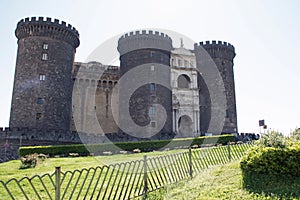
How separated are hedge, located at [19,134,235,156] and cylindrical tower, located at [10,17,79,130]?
27.8 feet

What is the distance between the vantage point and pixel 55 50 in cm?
3172

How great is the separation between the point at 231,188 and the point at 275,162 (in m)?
1.79

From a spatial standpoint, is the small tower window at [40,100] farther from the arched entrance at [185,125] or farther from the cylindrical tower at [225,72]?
the cylindrical tower at [225,72]

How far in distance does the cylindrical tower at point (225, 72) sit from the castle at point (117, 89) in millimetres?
129

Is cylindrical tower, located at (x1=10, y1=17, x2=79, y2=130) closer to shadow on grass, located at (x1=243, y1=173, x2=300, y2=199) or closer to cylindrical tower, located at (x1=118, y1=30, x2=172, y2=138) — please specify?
cylindrical tower, located at (x1=118, y1=30, x2=172, y2=138)

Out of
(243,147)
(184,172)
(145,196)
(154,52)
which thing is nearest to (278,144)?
(184,172)

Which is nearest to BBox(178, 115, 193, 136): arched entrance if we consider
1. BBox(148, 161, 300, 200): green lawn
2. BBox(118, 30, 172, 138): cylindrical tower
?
BBox(118, 30, 172, 138): cylindrical tower

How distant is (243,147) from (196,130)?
19439 millimetres

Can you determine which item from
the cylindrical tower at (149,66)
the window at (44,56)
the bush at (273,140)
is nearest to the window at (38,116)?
the window at (44,56)

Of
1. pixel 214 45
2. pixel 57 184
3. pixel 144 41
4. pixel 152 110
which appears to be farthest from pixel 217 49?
pixel 57 184

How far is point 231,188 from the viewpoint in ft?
27.0

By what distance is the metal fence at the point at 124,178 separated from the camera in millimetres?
7643

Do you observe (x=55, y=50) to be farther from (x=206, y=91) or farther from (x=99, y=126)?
(x=206, y=91)

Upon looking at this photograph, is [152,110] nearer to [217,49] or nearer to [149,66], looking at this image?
[149,66]
